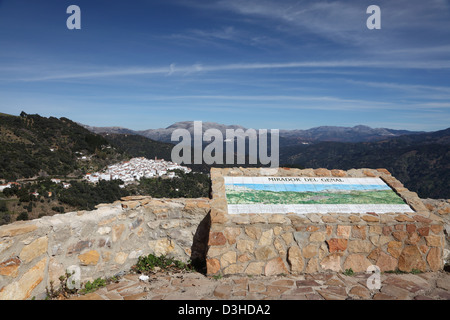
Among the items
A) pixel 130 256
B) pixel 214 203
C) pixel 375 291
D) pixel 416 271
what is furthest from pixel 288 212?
pixel 130 256

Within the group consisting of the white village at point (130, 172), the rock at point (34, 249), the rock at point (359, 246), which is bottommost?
the white village at point (130, 172)

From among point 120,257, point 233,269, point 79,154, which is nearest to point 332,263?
point 233,269

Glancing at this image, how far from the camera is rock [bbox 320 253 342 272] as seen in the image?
4258 mm

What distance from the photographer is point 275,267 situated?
4195 millimetres

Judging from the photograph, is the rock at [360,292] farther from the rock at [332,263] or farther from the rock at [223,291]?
the rock at [223,291]

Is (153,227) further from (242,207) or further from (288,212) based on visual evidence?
(288,212)

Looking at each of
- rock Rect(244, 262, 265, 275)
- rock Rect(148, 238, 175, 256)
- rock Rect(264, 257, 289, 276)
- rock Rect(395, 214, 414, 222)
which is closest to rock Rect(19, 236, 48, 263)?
rock Rect(148, 238, 175, 256)

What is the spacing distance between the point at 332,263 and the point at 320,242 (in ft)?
1.19

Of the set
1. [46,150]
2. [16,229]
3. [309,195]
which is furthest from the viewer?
[46,150]

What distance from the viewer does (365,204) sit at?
4.70 metres

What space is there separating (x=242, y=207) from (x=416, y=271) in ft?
9.03

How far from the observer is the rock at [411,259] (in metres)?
4.33

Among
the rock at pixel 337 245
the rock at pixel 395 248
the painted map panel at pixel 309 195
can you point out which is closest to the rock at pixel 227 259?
the painted map panel at pixel 309 195
